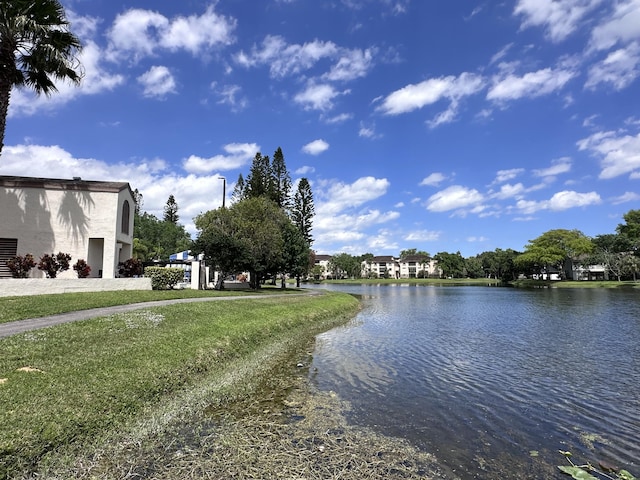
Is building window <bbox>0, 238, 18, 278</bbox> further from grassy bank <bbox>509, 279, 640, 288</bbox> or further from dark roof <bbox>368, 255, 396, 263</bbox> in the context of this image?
dark roof <bbox>368, 255, 396, 263</bbox>

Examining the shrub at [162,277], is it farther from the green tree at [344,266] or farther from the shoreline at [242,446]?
the green tree at [344,266]

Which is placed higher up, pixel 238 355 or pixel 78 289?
pixel 78 289

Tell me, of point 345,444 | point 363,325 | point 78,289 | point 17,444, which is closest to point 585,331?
point 363,325

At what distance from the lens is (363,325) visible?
2114 centimetres

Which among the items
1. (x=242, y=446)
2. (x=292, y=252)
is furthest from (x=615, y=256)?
(x=242, y=446)

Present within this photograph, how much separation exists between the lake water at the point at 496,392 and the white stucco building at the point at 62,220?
15903 mm

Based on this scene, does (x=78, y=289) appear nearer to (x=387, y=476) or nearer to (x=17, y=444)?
(x=17, y=444)

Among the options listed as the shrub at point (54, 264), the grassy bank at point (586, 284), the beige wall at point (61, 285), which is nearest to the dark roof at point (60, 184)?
the shrub at point (54, 264)

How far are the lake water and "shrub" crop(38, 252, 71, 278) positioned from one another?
1494cm

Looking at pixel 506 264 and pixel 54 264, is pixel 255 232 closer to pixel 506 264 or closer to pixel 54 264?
pixel 54 264

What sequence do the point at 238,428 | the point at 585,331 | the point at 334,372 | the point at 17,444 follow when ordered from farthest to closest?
the point at 585,331
the point at 334,372
the point at 238,428
the point at 17,444

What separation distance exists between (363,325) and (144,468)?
16947mm

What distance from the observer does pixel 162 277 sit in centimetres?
2308

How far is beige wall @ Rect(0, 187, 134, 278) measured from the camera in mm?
22750
